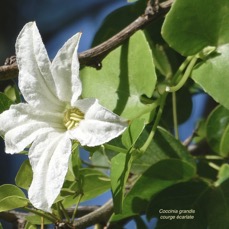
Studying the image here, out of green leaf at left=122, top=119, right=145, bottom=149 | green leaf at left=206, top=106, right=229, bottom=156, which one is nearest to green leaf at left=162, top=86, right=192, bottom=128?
green leaf at left=206, top=106, right=229, bottom=156

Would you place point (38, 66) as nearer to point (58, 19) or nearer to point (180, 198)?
point (180, 198)

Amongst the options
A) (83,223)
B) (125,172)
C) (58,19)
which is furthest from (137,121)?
(58,19)

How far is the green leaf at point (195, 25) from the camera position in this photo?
1.96ft

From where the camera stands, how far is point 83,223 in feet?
2.10

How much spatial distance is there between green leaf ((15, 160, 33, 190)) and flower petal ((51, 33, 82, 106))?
0.08m

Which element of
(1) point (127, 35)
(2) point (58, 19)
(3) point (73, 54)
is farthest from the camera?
(2) point (58, 19)

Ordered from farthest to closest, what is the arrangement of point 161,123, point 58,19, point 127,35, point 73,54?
point 58,19 → point 161,123 → point 127,35 → point 73,54

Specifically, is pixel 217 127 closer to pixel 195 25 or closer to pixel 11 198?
pixel 195 25

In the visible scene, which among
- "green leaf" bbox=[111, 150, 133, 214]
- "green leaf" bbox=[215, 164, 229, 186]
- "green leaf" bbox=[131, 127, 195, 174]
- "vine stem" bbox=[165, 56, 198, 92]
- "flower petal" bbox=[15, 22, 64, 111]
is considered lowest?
"green leaf" bbox=[215, 164, 229, 186]

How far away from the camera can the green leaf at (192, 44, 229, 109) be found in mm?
598

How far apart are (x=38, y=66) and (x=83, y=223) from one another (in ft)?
0.59

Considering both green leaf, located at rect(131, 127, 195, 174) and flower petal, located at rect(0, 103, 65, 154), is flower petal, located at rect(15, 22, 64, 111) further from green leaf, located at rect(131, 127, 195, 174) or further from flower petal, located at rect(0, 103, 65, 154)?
green leaf, located at rect(131, 127, 195, 174)

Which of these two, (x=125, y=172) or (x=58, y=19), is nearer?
(x=125, y=172)

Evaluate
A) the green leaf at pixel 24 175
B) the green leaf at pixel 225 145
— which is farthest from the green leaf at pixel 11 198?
the green leaf at pixel 225 145
